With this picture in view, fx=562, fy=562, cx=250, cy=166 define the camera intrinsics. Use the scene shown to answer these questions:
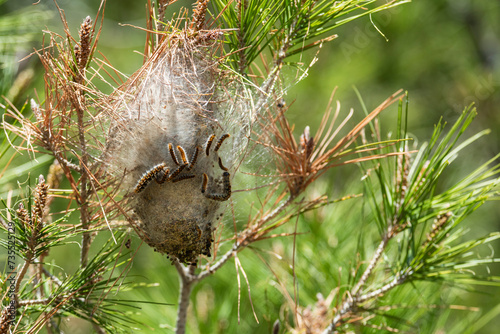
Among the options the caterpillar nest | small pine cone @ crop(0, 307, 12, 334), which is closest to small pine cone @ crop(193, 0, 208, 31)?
the caterpillar nest

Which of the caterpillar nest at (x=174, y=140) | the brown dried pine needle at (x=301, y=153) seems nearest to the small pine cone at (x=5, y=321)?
the caterpillar nest at (x=174, y=140)

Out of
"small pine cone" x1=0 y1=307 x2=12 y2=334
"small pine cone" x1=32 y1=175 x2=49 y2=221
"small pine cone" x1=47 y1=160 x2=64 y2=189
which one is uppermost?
"small pine cone" x1=47 y1=160 x2=64 y2=189

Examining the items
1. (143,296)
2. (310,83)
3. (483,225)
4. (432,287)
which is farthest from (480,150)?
(143,296)

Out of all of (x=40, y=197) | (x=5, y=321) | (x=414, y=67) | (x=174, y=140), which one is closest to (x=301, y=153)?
(x=174, y=140)

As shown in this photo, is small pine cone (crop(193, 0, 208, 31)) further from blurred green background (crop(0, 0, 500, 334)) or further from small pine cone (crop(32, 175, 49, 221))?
blurred green background (crop(0, 0, 500, 334))

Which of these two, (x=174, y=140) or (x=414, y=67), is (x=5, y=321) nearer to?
(x=174, y=140)

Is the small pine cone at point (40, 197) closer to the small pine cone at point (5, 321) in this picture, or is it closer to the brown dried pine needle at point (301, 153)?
the small pine cone at point (5, 321)

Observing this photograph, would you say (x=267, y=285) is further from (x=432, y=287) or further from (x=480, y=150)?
(x=480, y=150)

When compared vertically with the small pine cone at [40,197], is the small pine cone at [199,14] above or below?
above
